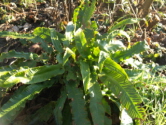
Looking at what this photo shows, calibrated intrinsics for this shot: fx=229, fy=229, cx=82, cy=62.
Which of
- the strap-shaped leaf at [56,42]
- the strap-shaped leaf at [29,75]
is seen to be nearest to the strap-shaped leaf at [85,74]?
the strap-shaped leaf at [29,75]

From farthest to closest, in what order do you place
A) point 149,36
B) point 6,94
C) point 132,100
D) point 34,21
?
1. point 34,21
2. point 149,36
3. point 6,94
4. point 132,100

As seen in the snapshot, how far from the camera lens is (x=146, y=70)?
2486 mm

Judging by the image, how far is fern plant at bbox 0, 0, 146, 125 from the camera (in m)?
1.97

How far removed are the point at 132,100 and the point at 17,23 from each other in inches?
95.6

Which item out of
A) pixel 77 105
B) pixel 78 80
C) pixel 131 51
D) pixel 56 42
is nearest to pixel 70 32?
pixel 56 42

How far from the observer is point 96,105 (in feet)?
6.49

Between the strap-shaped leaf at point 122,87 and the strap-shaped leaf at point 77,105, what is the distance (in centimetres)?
28

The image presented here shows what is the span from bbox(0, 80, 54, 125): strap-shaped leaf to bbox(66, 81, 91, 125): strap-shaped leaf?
264mm

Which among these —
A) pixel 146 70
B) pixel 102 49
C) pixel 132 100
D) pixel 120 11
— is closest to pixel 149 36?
pixel 120 11

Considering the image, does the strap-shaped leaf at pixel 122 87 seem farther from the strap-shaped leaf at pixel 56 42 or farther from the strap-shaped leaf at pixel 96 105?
the strap-shaped leaf at pixel 56 42

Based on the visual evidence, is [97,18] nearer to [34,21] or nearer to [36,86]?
[34,21]

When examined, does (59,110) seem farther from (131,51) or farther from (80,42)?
(131,51)

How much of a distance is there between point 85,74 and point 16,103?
66 cm

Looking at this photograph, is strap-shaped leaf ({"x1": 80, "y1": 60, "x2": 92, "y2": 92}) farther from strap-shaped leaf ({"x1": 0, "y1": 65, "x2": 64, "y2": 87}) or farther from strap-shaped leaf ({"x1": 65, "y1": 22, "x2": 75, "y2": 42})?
strap-shaped leaf ({"x1": 65, "y1": 22, "x2": 75, "y2": 42})
